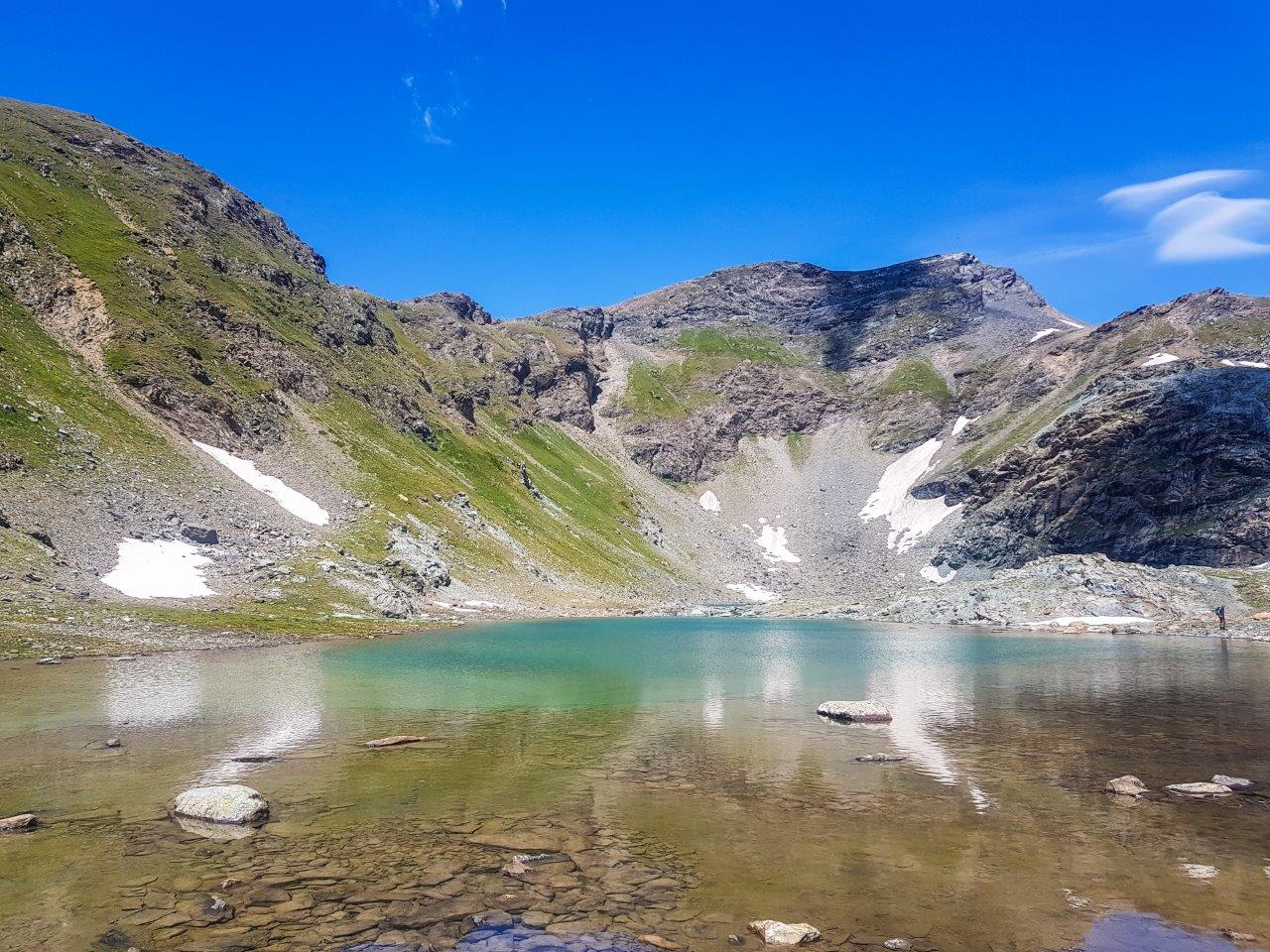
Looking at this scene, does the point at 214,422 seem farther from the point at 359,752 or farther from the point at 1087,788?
the point at 1087,788

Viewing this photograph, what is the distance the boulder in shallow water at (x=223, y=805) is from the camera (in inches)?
660

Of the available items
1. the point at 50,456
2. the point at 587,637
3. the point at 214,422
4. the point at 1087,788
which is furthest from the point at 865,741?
the point at 214,422

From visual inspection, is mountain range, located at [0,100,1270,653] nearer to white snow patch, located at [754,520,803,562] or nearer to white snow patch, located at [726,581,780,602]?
white snow patch, located at [754,520,803,562]

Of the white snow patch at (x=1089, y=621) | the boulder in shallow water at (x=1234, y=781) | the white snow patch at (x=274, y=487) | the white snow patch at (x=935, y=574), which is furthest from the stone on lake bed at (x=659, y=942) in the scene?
the white snow patch at (x=935, y=574)

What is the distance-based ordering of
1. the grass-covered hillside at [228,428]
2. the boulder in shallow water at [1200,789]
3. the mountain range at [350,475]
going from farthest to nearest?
the grass-covered hillside at [228,428] < the mountain range at [350,475] < the boulder in shallow water at [1200,789]

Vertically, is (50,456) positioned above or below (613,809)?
above

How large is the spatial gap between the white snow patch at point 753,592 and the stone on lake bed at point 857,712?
128111mm

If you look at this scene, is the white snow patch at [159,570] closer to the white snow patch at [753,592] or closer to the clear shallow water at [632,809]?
the clear shallow water at [632,809]

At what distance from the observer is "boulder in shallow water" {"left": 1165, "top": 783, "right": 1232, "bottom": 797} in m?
19.7

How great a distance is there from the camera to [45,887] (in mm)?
13117

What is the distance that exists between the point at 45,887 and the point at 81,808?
522 centimetres

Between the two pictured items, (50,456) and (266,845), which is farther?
(50,456)

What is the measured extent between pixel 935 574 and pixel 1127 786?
163468mm

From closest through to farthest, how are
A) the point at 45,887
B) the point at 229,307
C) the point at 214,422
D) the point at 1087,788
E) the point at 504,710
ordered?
1. the point at 45,887
2. the point at 1087,788
3. the point at 504,710
4. the point at 214,422
5. the point at 229,307
